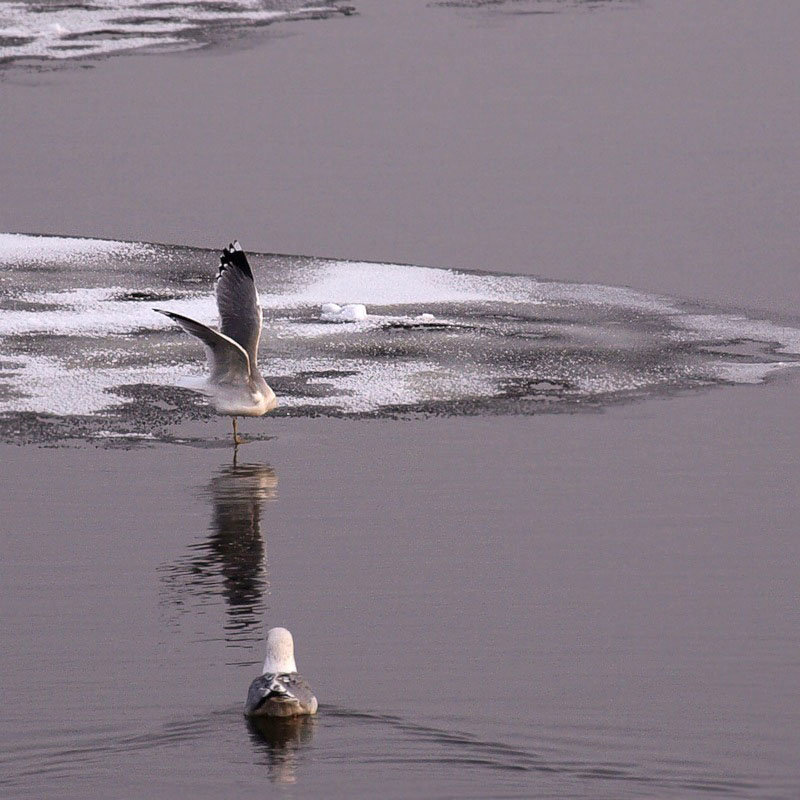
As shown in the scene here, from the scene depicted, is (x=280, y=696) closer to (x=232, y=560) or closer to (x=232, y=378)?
(x=232, y=560)

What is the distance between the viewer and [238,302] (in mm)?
11336

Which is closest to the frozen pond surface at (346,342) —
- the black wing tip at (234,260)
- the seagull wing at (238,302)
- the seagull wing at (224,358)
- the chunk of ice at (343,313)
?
the chunk of ice at (343,313)

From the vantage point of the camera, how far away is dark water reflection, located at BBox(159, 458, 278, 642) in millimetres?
7621

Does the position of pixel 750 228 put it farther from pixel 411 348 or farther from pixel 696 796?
pixel 696 796

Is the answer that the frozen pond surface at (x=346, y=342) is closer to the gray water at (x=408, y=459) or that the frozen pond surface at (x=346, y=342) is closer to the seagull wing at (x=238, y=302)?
the gray water at (x=408, y=459)

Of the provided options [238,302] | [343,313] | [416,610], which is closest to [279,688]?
[416,610]

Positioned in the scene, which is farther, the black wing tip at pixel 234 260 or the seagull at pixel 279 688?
the black wing tip at pixel 234 260

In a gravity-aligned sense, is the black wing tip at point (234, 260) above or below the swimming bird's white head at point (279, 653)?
above

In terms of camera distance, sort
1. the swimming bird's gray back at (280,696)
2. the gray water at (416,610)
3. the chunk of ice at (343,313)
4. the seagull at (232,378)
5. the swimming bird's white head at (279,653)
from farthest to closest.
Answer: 1. the chunk of ice at (343,313)
2. the seagull at (232,378)
3. the swimming bird's white head at (279,653)
4. the swimming bird's gray back at (280,696)
5. the gray water at (416,610)

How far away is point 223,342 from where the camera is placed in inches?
415

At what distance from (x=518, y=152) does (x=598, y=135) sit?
115 cm

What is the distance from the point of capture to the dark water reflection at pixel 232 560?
25.0ft

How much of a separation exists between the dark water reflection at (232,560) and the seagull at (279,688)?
2.56ft

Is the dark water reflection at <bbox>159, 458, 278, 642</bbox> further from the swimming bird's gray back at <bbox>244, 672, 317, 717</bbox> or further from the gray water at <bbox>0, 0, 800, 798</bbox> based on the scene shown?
the swimming bird's gray back at <bbox>244, 672, 317, 717</bbox>
